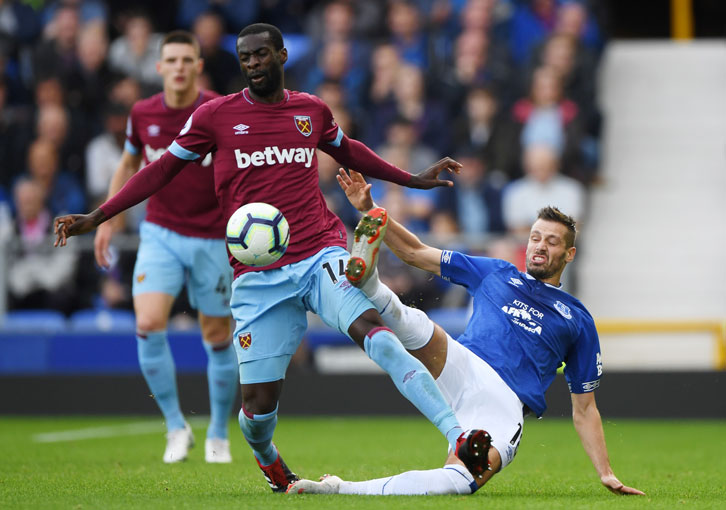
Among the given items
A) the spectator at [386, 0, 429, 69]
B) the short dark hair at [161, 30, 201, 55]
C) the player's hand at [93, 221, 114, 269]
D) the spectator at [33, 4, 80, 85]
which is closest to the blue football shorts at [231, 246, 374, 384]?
the player's hand at [93, 221, 114, 269]

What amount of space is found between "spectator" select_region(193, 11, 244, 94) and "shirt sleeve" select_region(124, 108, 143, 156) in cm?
593

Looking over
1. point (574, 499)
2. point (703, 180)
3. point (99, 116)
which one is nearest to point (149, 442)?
point (574, 499)

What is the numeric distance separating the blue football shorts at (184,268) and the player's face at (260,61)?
2.31 m

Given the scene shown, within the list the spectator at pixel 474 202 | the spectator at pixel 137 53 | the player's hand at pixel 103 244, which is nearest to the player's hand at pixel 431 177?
the player's hand at pixel 103 244

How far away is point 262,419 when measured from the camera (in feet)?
19.8

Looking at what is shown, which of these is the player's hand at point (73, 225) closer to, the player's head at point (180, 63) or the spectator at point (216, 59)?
the player's head at point (180, 63)

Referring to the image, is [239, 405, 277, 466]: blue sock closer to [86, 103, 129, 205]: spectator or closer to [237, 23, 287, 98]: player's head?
[237, 23, 287, 98]: player's head

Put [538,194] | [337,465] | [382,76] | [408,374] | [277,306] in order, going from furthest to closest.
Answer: [382,76] < [538,194] < [337,465] < [277,306] < [408,374]

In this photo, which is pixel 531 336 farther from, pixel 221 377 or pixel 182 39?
pixel 182 39

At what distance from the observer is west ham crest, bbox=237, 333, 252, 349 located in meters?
6.02

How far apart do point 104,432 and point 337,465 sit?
3.75 m

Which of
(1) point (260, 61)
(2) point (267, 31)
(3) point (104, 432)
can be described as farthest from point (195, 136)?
(3) point (104, 432)

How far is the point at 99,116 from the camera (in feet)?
48.3

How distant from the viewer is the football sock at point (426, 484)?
5.71m
